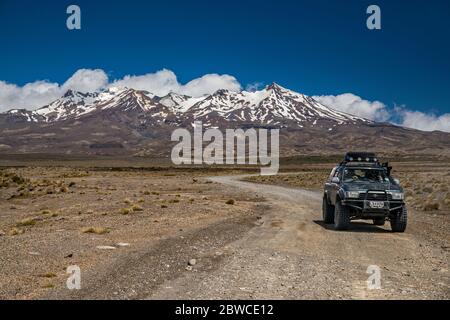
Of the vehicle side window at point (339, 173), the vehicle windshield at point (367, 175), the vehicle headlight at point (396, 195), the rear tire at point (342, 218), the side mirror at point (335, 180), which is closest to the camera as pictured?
the vehicle headlight at point (396, 195)

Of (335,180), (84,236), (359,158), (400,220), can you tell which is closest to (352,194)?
(400,220)

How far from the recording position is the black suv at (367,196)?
16.7 metres

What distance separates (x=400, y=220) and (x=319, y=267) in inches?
284

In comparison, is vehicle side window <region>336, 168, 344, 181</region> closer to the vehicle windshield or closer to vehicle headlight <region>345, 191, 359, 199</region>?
the vehicle windshield

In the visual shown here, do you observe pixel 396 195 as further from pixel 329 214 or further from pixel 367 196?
pixel 329 214

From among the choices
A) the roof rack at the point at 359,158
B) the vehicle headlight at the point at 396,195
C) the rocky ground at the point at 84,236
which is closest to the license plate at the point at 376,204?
the vehicle headlight at the point at 396,195

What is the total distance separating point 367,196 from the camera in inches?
656

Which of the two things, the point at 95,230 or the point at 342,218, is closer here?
the point at 95,230

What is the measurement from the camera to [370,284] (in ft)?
29.8

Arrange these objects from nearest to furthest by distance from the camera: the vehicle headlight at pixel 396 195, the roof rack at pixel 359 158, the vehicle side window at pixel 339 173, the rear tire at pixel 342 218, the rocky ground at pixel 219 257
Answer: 1. the rocky ground at pixel 219 257
2. the vehicle headlight at pixel 396 195
3. the rear tire at pixel 342 218
4. the vehicle side window at pixel 339 173
5. the roof rack at pixel 359 158

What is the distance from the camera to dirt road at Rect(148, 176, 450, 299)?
8.54 meters

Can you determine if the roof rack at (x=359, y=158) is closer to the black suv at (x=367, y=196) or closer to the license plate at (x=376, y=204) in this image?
the black suv at (x=367, y=196)
